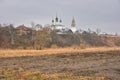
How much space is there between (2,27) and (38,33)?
2699cm

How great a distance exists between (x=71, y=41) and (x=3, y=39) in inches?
1367

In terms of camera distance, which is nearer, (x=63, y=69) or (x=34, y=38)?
(x=63, y=69)

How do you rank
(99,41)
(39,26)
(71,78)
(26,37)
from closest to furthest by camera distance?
(71,78), (39,26), (26,37), (99,41)

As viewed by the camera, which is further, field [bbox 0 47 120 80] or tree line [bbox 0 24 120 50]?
tree line [bbox 0 24 120 50]

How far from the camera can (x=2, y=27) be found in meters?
134

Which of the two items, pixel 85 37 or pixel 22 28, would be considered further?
pixel 85 37

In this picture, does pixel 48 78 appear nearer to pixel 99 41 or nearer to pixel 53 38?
pixel 53 38

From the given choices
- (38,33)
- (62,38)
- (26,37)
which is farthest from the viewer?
(62,38)

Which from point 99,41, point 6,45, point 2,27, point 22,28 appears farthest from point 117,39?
point 6,45

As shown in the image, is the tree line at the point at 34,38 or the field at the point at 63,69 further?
the tree line at the point at 34,38

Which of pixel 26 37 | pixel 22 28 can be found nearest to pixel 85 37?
pixel 22 28

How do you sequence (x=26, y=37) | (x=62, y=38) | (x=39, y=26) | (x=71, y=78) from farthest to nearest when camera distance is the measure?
(x=62, y=38) < (x=26, y=37) < (x=39, y=26) < (x=71, y=78)

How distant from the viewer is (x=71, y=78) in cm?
2655

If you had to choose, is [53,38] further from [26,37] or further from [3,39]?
[3,39]
